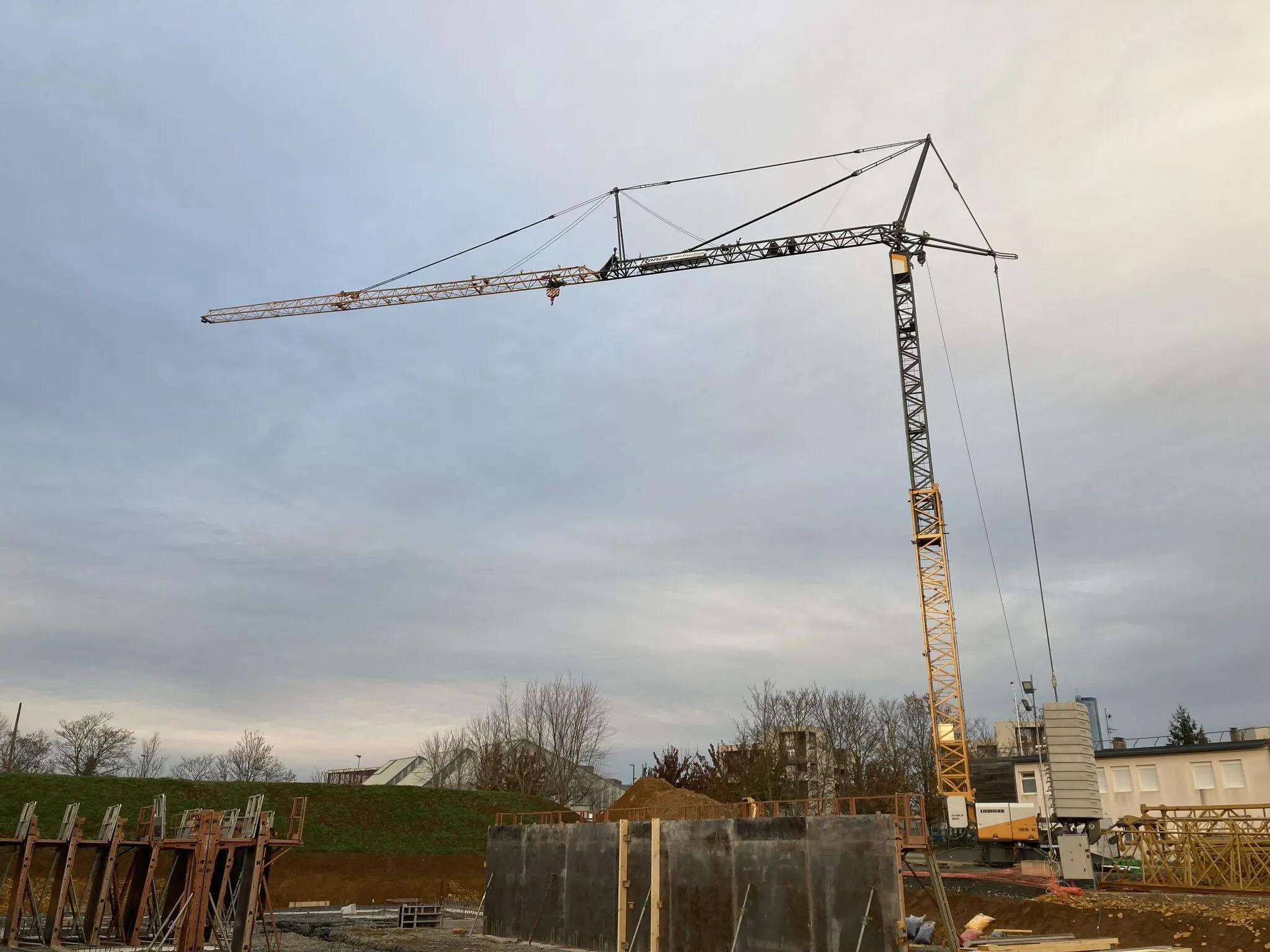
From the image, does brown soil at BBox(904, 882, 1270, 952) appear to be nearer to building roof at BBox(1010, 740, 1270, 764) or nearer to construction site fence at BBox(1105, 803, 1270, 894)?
construction site fence at BBox(1105, 803, 1270, 894)

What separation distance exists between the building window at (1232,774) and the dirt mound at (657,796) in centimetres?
2423

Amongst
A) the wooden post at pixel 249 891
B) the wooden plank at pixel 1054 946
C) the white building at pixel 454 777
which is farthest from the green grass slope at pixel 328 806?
the wooden plank at pixel 1054 946

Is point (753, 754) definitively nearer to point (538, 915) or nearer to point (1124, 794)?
point (1124, 794)

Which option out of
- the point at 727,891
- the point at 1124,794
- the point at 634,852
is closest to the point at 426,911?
the point at 634,852

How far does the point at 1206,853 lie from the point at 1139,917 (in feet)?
23.3

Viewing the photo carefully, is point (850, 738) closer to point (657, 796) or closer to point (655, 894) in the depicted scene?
point (657, 796)

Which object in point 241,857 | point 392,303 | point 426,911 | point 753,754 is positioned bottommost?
point 426,911

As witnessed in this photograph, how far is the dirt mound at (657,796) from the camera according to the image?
53.3 metres

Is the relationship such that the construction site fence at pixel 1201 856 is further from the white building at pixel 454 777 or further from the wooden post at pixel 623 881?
the white building at pixel 454 777

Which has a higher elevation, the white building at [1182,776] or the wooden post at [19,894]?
the white building at [1182,776]

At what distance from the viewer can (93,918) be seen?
78.1ft

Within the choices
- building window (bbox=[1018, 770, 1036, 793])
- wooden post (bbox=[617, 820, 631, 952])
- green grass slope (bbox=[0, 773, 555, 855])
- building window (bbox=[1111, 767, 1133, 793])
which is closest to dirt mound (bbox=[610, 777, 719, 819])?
green grass slope (bbox=[0, 773, 555, 855])

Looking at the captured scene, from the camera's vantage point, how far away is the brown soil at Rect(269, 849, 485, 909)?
42312mm

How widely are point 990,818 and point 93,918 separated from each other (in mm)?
33643
